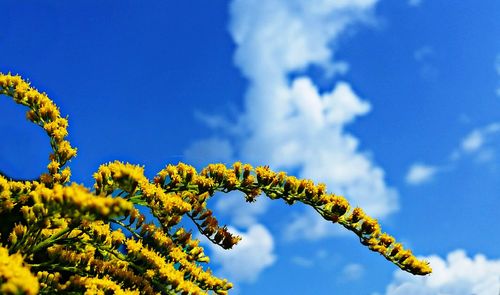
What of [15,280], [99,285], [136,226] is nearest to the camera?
[15,280]

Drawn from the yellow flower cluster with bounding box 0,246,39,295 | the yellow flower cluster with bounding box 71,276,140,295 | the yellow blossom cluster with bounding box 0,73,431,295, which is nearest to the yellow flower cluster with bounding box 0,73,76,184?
the yellow blossom cluster with bounding box 0,73,431,295

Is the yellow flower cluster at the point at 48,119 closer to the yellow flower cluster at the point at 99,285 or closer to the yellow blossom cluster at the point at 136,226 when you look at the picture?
the yellow blossom cluster at the point at 136,226

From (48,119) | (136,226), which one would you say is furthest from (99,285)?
(48,119)

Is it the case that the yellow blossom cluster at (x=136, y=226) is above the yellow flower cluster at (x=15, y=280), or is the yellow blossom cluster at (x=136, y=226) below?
above

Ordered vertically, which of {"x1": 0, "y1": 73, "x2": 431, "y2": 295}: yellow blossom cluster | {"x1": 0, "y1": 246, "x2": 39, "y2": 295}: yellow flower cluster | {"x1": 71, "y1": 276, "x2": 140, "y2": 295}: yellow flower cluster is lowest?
{"x1": 0, "y1": 246, "x2": 39, "y2": 295}: yellow flower cluster

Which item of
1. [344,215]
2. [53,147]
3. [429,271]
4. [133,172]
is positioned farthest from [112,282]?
[429,271]

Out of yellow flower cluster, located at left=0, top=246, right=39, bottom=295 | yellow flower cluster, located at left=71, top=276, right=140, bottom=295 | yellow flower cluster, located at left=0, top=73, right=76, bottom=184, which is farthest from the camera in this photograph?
yellow flower cluster, located at left=0, top=73, right=76, bottom=184

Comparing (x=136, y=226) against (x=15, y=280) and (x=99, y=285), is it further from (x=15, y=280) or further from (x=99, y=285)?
(x=15, y=280)

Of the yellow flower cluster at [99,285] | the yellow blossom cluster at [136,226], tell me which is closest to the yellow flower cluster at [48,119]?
the yellow blossom cluster at [136,226]

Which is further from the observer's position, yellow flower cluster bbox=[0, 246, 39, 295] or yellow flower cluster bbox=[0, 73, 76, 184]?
yellow flower cluster bbox=[0, 73, 76, 184]

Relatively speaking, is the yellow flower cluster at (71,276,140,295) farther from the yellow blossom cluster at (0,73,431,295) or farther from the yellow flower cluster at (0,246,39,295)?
the yellow flower cluster at (0,246,39,295)
